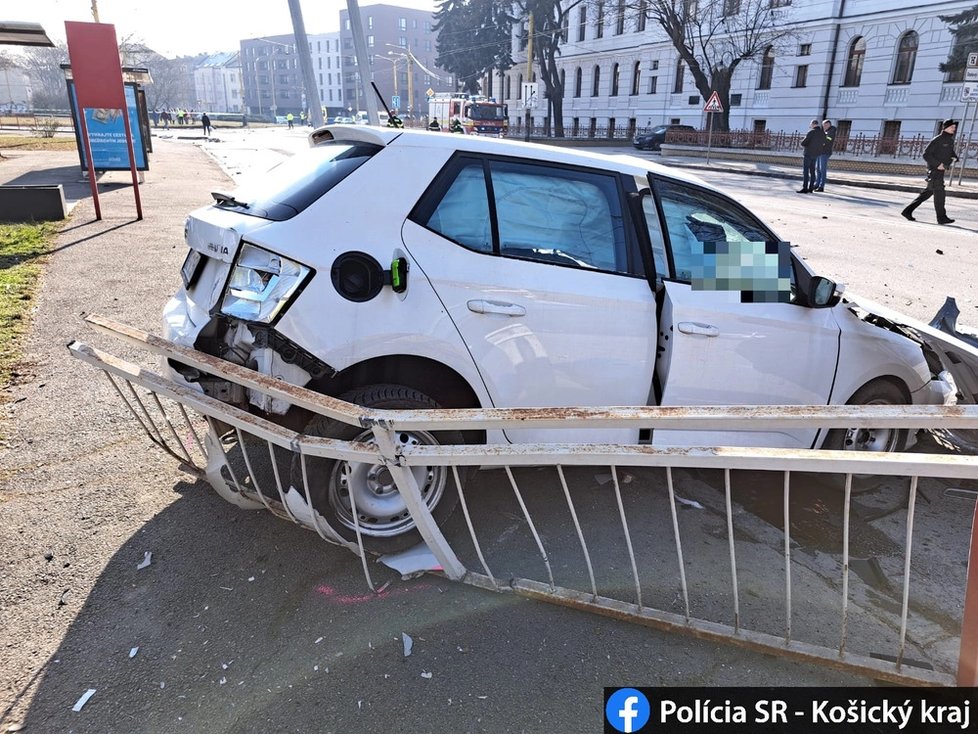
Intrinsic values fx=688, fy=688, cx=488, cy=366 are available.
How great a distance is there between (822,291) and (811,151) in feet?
61.3

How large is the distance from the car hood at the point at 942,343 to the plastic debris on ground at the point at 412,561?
276cm

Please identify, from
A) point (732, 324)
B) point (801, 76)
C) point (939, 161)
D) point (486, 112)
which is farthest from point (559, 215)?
point (486, 112)

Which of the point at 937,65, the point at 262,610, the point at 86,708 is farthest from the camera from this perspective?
the point at 937,65

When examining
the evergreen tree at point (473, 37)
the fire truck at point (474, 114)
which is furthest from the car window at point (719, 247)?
the evergreen tree at point (473, 37)

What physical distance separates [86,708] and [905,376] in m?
4.44

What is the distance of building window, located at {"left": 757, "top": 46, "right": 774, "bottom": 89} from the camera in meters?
41.3

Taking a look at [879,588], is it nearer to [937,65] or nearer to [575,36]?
[937,65]

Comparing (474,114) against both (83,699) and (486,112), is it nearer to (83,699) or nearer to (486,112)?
(486,112)

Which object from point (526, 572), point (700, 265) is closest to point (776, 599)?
point (526, 572)

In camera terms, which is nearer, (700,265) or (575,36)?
(700,265)

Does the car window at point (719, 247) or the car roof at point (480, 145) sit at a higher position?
the car roof at point (480, 145)

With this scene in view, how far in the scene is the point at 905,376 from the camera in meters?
4.16

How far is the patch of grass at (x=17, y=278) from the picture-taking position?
5711mm

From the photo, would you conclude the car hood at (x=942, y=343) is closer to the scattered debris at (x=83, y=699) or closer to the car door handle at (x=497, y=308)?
the car door handle at (x=497, y=308)
